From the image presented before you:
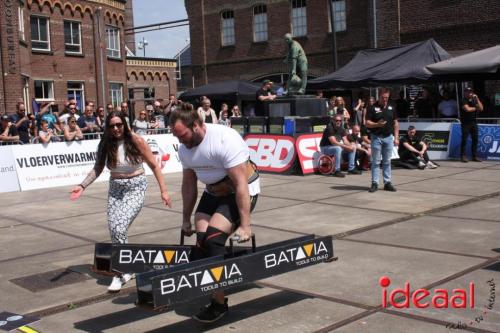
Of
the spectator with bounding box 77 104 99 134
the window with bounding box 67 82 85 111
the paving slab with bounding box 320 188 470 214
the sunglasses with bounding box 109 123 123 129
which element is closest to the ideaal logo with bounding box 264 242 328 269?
the sunglasses with bounding box 109 123 123 129

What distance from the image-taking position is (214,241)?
4801 millimetres

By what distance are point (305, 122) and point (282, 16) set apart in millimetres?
17702

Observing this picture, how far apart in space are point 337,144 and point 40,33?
22.8m

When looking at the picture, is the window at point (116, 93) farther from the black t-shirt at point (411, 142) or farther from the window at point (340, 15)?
the black t-shirt at point (411, 142)

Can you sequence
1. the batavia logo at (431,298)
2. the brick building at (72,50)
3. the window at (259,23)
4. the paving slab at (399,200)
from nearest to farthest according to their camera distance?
the batavia logo at (431,298), the paving slab at (399,200), the brick building at (72,50), the window at (259,23)

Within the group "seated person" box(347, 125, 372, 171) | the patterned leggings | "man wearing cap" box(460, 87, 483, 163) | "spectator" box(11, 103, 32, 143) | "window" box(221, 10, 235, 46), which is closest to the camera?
the patterned leggings

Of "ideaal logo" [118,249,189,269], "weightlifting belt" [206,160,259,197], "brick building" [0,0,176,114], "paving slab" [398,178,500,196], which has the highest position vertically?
"brick building" [0,0,176,114]

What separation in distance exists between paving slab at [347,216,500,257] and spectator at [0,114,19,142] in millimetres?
9706

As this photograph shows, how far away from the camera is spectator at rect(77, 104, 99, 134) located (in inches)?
643

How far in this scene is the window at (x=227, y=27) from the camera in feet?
112

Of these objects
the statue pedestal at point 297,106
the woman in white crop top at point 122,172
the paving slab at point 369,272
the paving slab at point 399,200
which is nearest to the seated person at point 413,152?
the statue pedestal at point 297,106

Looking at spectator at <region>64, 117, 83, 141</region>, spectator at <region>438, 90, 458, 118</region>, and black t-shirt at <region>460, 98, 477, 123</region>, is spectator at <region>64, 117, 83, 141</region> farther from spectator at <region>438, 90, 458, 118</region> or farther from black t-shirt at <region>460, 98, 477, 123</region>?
spectator at <region>438, 90, 458, 118</region>

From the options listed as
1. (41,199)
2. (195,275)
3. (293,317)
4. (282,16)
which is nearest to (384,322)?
(293,317)

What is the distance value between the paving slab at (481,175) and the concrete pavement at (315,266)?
327 mm
